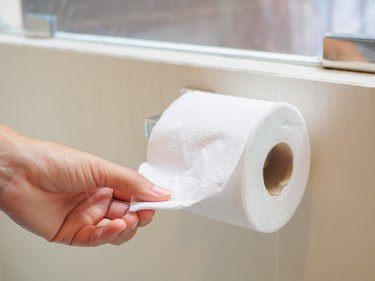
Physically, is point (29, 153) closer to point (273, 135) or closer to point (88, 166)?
point (88, 166)

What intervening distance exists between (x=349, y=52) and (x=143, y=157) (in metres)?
0.36

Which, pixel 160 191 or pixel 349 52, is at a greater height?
pixel 349 52

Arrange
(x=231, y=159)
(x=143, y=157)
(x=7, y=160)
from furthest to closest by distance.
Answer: (x=143, y=157) → (x=7, y=160) → (x=231, y=159)

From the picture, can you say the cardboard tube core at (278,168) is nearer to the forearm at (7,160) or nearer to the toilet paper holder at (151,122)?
the toilet paper holder at (151,122)

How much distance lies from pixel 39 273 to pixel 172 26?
0.56 meters

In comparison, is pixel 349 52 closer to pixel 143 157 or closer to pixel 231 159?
pixel 231 159

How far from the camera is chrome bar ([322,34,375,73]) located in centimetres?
66

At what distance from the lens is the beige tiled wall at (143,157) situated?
0.65 m

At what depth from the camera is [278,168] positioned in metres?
0.68

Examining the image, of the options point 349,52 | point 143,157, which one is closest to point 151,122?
point 143,157

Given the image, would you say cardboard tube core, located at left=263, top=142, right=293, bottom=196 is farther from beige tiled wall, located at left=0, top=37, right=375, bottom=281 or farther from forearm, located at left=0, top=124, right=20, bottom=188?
forearm, located at left=0, top=124, right=20, bottom=188

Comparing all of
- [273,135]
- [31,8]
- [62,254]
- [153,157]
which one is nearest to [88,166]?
[153,157]

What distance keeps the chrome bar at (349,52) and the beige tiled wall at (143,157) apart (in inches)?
2.1

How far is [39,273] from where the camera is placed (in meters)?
1.10
